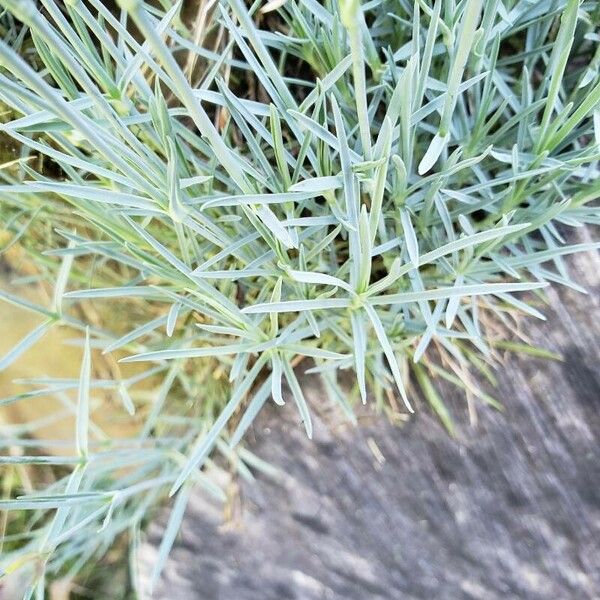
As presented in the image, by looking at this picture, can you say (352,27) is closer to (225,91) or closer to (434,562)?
(225,91)

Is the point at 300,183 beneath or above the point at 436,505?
above

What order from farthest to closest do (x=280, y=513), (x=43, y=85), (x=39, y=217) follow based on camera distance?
(x=280, y=513), (x=39, y=217), (x=43, y=85)

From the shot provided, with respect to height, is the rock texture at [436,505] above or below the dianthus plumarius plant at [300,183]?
below

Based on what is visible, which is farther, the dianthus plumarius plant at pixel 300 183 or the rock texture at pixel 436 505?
the rock texture at pixel 436 505

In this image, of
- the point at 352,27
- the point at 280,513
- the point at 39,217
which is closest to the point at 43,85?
the point at 352,27

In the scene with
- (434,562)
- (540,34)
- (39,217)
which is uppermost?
(540,34)

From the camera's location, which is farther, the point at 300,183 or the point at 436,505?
the point at 436,505
